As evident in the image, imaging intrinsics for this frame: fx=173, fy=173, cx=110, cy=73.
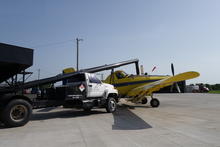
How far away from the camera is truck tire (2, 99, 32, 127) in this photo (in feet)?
20.2

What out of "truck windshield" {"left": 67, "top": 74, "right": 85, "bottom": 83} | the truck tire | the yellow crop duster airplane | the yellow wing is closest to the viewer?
the truck tire

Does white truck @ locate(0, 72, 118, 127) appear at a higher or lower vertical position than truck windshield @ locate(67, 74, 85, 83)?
lower

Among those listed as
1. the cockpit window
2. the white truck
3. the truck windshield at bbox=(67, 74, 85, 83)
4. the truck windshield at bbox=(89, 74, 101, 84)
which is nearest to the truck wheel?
the white truck

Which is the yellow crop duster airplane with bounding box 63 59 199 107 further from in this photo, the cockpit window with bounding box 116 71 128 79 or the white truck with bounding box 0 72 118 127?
the white truck with bounding box 0 72 118 127

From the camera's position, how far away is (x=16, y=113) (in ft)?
21.5

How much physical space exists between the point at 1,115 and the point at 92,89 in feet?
14.8

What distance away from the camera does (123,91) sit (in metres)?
13.8

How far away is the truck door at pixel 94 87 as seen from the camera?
9.43 meters

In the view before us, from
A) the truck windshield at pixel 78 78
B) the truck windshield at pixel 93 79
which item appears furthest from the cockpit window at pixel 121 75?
the truck windshield at pixel 78 78

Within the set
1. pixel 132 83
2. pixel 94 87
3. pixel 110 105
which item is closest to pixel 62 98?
pixel 94 87

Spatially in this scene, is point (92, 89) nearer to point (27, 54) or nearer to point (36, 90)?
point (36, 90)

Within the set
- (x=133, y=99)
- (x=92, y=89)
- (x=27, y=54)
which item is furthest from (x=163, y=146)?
(x=133, y=99)

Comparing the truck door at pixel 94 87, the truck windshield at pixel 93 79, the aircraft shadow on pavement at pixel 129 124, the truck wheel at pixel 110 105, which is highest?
the truck windshield at pixel 93 79

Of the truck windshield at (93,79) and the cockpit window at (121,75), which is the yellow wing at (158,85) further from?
the truck windshield at (93,79)
